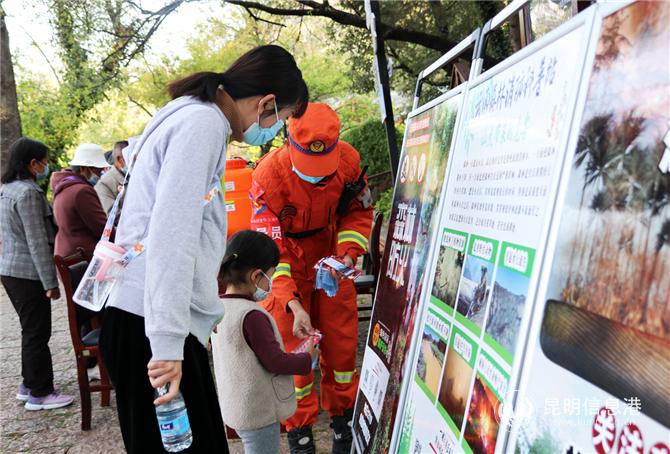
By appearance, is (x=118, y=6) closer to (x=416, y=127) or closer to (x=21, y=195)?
(x=21, y=195)

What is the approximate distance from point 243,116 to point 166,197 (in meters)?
0.48

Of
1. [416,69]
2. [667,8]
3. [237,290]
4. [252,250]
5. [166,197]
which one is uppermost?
[416,69]

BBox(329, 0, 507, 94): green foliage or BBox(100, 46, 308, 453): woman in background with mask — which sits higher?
BBox(329, 0, 507, 94): green foliage

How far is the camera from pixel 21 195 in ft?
12.8

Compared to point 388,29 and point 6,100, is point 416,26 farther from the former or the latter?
point 6,100

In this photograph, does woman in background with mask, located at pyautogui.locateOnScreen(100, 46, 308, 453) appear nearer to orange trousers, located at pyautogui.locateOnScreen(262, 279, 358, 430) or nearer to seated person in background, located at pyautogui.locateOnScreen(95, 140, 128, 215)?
orange trousers, located at pyautogui.locateOnScreen(262, 279, 358, 430)

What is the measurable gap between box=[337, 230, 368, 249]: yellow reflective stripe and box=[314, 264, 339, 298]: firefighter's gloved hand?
0.26 meters

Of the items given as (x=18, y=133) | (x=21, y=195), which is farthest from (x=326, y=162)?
(x=18, y=133)

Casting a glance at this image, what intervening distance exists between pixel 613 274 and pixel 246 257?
5.24 feet

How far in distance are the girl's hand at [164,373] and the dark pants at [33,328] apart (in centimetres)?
292

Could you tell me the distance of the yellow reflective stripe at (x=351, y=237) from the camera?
3.13 m

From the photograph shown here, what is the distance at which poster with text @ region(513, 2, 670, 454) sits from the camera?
3.00 ft

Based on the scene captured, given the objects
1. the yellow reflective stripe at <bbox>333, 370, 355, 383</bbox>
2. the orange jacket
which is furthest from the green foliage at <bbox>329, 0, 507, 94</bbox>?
the yellow reflective stripe at <bbox>333, 370, 355, 383</bbox>

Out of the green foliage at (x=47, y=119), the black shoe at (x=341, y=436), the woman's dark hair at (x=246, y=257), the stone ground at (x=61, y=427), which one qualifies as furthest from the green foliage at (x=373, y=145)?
the woman's dark hair at (x=246, y=257)
